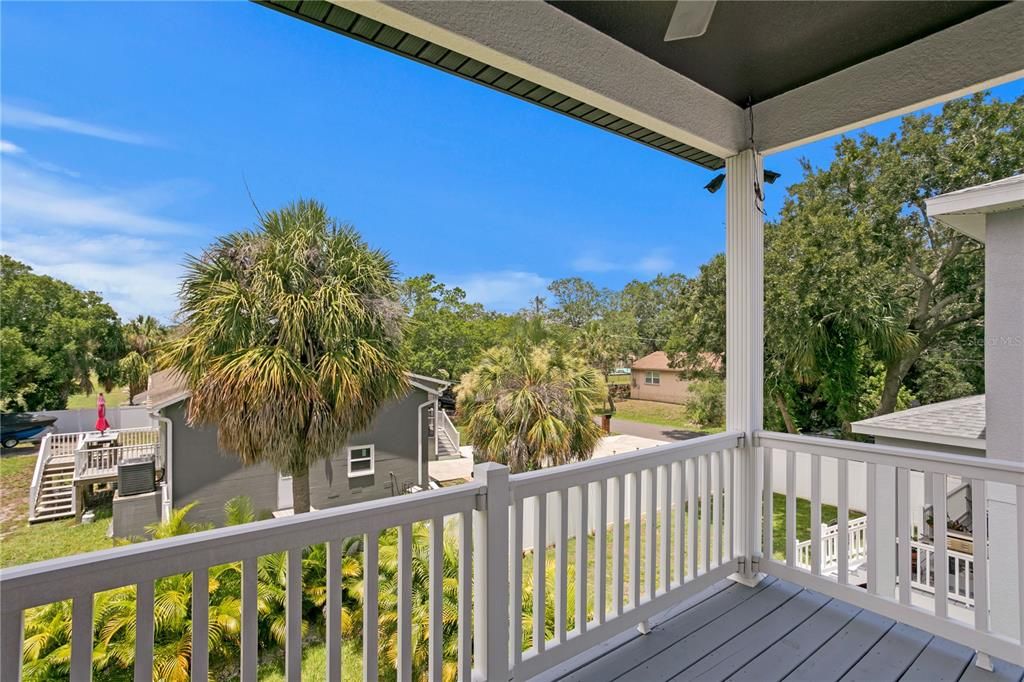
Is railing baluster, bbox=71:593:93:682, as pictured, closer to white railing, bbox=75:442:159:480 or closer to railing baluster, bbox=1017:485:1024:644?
white railing, bbox=75:442:159:480

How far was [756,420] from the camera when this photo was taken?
2498 millimetres

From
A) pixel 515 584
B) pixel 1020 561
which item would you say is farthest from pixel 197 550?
pixel 1020 561

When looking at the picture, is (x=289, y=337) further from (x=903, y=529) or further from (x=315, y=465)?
(x=903, y=529)

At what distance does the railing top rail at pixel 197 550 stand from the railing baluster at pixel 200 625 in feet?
0.11

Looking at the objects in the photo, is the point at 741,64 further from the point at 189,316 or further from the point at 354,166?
the point at 354,166

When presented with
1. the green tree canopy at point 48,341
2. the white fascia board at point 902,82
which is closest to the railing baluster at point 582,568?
the white fascia board at point 902,82

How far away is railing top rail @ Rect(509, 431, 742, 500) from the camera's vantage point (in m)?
1.62

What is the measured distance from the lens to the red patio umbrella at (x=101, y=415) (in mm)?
2821

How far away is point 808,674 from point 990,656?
2.30 ft

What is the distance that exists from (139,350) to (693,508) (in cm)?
364

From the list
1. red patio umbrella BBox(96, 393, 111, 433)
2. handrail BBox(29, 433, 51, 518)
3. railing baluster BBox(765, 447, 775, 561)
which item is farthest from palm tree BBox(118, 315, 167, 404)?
railing baluster BBox(765, 447, 775, 561)

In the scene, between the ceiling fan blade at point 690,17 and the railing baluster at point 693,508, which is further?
the railing baluster at point 693,508

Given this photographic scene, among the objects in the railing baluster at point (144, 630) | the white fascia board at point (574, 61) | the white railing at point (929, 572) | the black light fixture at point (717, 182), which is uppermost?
the white fascia board at point (574, 61)

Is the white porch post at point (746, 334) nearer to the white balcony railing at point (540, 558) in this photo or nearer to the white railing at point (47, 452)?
the white balcony railing at point (540, 558)
